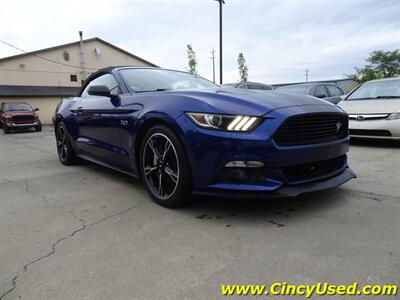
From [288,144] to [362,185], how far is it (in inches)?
58.0

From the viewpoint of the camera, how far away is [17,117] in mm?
16219

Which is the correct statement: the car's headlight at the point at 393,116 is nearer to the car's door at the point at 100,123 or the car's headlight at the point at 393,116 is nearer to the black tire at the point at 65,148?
the car's door at the point at 100,123

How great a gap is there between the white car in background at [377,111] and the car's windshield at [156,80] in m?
3.31

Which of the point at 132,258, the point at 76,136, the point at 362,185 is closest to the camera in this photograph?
the point at 132,258

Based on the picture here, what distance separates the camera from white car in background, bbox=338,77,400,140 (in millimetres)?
5367

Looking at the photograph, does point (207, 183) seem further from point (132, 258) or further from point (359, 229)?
point (359, 229)

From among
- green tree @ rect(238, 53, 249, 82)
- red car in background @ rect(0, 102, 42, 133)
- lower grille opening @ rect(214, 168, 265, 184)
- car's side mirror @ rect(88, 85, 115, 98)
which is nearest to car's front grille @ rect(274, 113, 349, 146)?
lower grille opening @ rect(214, 168, 265, 184)

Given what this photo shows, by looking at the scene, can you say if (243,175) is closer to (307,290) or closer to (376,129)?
(307,290)

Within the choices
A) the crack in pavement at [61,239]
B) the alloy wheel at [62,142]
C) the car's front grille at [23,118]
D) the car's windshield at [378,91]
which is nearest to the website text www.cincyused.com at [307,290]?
the crack in pavement at [61,239]

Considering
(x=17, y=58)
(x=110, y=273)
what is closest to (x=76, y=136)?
(x=110, y=273)

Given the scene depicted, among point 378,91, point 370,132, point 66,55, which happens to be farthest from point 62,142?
point 66,55

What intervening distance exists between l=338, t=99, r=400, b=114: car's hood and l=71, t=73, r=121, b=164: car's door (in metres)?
4.51

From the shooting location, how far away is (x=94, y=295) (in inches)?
63.3

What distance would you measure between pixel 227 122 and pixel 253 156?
33cm
